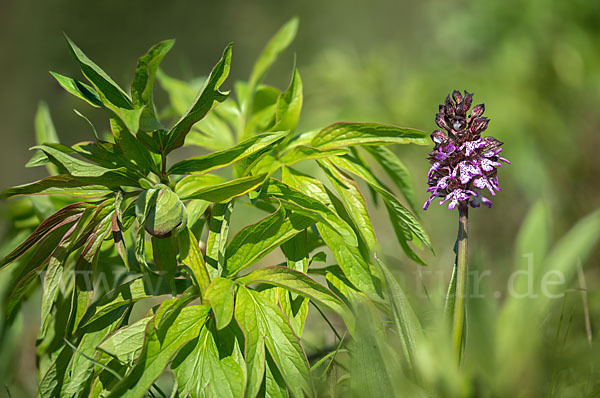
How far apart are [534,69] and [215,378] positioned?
91.4 inches

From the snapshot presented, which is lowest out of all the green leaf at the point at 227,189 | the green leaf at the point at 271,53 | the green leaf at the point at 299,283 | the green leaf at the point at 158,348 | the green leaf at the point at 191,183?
the green leaf at the point at 158,348

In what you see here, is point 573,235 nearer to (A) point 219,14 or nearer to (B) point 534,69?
(B) point 534,69

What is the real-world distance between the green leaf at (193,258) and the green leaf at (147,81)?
110mm

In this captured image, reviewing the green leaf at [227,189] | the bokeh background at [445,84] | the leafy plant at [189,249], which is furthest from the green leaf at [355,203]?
the bokeh background at [445,84]

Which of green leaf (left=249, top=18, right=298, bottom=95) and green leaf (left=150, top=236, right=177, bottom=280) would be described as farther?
green leaf (left=249, top=18, right=298, bottom=95)

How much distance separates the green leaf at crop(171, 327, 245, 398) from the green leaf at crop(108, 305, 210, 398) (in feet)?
0.06

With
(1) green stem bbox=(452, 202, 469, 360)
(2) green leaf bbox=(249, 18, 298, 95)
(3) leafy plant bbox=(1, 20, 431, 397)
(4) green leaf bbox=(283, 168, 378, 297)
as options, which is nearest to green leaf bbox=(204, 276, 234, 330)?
(3) leafy plant bbox=(1, 20, 431, 397)

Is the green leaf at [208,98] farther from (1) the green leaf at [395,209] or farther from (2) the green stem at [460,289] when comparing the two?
(2) the green stem at [460,289]

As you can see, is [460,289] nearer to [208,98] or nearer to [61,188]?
[208,98]

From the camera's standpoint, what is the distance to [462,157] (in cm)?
46

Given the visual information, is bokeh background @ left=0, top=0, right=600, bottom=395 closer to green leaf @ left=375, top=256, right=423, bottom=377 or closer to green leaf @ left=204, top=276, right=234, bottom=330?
green leaf @ left=375, top=256, right=423, bottom=377

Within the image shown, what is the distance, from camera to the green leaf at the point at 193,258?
1.51 ft

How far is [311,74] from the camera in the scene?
260cm

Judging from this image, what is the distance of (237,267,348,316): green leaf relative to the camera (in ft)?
1.43
